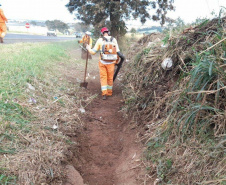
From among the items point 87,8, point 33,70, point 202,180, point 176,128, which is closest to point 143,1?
point 87,8

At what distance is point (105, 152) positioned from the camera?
3.44 metres

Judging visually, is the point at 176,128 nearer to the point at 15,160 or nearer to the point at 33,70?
the point at 15,160

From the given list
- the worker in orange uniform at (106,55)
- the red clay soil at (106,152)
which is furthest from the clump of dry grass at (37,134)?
the worker in orange uniform at (106,55)

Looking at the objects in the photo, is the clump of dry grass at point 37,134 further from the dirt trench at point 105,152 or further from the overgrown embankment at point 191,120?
the overgrown embankment at point 191,120

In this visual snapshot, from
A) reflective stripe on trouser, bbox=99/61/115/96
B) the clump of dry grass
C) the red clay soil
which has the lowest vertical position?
the red clay soil

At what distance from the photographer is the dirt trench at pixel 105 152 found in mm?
2773

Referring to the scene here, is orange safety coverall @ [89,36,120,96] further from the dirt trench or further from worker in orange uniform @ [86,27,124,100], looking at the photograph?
the dirt trench

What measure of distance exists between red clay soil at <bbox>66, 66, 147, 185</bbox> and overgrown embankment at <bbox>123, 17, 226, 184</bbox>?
0.81 ft

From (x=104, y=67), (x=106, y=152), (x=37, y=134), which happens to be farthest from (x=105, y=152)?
(x=104, y=67)

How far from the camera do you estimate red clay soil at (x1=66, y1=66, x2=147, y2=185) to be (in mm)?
2783

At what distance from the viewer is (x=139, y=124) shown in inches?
142

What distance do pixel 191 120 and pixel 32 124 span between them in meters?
2.17

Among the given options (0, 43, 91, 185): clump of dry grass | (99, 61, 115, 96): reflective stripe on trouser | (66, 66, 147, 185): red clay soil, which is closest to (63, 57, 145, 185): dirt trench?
(66, 66, 147, 185): red clay soil

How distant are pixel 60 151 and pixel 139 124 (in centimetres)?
142
